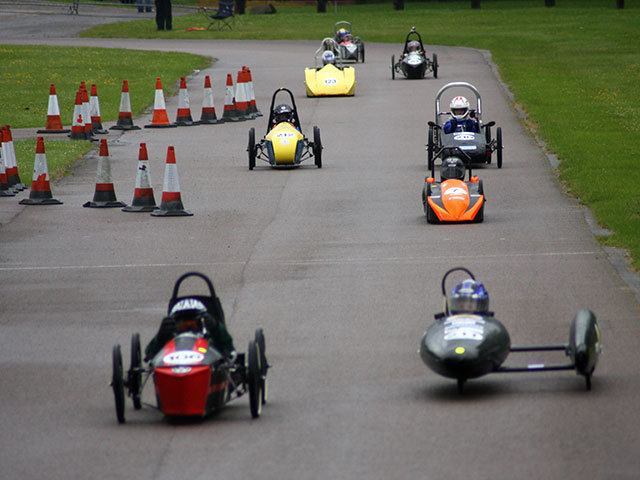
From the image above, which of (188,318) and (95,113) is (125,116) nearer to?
(95,113)

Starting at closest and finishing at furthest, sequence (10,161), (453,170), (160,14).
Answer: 1. (453,170)
2. (10,161)
3. (160,14)

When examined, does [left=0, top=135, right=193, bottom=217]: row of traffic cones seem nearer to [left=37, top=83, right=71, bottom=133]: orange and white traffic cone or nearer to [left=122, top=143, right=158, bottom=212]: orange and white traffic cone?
[left=122, top=143, right=158, bottom=212]: orange and white traffic cone

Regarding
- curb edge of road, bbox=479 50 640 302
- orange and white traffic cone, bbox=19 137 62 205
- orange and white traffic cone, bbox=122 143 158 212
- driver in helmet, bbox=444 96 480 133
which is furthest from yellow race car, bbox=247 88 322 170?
curb edge of road, bbox=479 50 640 302

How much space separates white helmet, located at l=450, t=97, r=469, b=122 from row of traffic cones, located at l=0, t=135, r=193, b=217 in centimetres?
538

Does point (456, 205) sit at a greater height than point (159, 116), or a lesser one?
greater

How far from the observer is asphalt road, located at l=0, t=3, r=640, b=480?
7.46 m

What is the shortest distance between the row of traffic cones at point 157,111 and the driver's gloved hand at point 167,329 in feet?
54.0

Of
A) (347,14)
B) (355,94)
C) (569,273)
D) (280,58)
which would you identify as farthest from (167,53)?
(569,273)

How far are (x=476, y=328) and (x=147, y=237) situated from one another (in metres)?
7.46

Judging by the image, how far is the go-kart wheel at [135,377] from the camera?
8266mm

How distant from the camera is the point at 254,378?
26.0 feet

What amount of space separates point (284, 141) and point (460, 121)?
2875 mm

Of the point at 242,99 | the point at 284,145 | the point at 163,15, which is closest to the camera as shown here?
the point at 284,145

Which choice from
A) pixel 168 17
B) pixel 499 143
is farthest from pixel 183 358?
pixel 168 17
